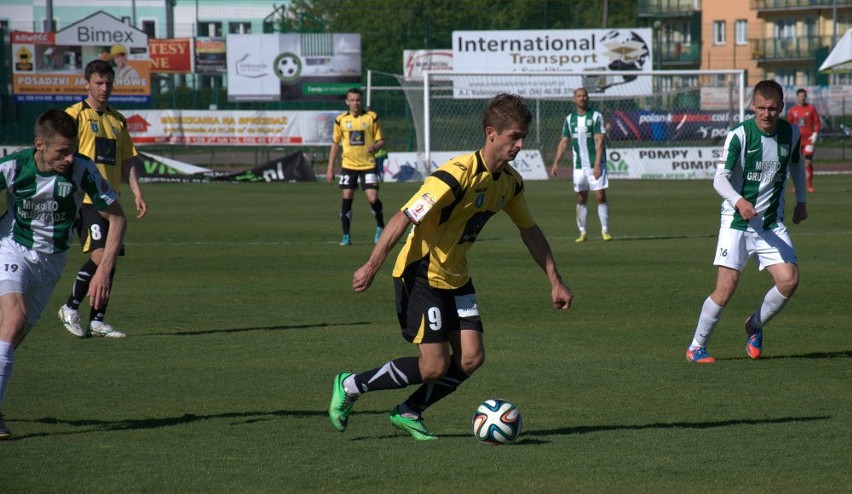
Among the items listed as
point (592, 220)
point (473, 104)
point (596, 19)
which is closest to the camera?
point (592, 220)

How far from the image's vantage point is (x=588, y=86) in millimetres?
40125

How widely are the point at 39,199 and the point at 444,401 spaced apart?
9.05ft

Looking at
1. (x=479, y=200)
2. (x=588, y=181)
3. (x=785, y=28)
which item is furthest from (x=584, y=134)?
(x=785, y=28)

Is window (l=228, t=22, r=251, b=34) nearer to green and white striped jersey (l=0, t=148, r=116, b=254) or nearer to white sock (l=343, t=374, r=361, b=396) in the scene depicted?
green and white striped jersey (l=0, t=148, r=116, b=254)

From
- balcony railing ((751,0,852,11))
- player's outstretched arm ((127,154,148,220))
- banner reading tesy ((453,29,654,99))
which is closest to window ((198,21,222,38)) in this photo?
banner reading tesy ((453,29,654,99))

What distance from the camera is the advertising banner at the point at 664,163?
3334 cm

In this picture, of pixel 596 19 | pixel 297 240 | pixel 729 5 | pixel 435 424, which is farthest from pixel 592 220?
pixel 729 5

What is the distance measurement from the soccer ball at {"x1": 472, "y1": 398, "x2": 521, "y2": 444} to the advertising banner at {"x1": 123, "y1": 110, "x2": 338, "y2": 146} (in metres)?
32.1

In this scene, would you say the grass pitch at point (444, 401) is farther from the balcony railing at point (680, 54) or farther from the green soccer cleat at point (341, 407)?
the balcony railing at point (680, 54)

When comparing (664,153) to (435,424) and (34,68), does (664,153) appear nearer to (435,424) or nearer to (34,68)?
(34,68)

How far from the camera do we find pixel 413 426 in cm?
638

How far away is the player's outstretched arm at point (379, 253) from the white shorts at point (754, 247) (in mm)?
3555

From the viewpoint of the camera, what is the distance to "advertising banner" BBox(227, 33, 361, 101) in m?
41.3

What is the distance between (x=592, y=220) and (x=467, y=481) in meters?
16.3
